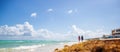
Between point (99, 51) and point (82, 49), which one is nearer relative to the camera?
point (99, 51)

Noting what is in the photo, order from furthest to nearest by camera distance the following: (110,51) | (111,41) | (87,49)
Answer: (111,41)
(87,49)
(110,51)

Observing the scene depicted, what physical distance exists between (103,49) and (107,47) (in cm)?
36

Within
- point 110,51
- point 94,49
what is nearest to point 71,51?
point 94,49

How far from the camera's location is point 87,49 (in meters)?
16.8

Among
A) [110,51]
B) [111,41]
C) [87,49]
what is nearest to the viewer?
[110,51]

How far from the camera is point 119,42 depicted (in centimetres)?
1773

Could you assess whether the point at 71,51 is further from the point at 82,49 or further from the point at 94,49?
the point at 94,49

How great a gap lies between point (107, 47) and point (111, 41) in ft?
9.44

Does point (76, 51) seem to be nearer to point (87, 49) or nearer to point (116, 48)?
point (87, 49)

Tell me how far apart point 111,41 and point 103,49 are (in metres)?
3.12

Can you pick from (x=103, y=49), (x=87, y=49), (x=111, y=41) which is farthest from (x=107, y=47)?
(x=111, y=41)

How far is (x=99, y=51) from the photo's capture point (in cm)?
1579

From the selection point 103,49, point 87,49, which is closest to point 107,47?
point 103,49

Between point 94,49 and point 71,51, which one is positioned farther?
point 71,51
